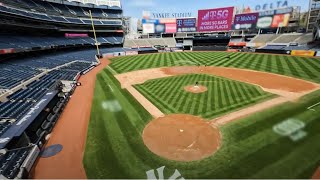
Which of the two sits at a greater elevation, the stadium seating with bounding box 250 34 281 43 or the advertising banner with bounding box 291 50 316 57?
the stadium seating with bounding box 250 34 281 43

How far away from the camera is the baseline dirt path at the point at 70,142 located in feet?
34.0

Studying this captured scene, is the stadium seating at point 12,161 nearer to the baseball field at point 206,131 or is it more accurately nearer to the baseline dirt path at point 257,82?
the baseball field at point 206,131

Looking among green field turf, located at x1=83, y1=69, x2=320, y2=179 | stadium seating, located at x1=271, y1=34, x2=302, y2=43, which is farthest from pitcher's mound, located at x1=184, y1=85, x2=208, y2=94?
stadium seating, located at x1=271, y1=34, x2=302, y2=43

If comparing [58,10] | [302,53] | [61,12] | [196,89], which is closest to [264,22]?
[302,53]

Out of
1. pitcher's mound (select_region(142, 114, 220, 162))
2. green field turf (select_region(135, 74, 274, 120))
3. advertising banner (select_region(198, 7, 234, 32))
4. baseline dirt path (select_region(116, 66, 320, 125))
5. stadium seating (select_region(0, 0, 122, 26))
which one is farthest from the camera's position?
advertising banner (select_region(198, 7, 234, 32))

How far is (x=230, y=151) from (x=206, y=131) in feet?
7.99

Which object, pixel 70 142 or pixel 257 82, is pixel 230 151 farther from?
pixel 257 82

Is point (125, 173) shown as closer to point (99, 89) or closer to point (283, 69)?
point (99, 89)

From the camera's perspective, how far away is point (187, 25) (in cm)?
7544

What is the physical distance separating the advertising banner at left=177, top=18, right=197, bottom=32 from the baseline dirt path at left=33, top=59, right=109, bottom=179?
206 feet

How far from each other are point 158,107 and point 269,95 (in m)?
12.0

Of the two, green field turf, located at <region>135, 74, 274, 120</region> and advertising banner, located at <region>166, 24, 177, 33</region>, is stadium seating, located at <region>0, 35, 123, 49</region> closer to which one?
green field turf, located at <region>135, 74, 274, 120</region>

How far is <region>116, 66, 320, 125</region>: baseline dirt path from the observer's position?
16406 mm

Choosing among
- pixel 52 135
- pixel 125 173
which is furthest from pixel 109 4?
pixel 125 173
